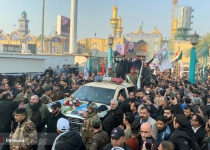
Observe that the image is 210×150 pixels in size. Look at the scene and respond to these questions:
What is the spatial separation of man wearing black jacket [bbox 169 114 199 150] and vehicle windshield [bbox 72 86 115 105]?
146 inches

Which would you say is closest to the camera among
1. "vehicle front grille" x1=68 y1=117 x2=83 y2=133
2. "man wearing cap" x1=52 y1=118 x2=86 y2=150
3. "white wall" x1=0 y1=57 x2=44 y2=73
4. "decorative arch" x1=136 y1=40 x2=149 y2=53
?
"man wearing cap" x1=52 y1=118 x2=86 y2=150

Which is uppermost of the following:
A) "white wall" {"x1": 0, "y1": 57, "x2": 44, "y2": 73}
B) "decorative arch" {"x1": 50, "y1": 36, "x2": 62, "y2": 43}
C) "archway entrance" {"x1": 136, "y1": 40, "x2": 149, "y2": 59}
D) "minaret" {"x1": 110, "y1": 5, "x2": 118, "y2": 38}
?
"minaret" {"x1": 110, "y1": 5, "x2": 118, "y2": 38}

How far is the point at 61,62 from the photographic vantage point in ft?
78.2

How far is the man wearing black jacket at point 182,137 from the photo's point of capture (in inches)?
140

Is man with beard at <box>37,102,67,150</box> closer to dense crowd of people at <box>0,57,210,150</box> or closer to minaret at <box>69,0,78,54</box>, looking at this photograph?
dense crowd of people at <box>0,57,210,150</box>

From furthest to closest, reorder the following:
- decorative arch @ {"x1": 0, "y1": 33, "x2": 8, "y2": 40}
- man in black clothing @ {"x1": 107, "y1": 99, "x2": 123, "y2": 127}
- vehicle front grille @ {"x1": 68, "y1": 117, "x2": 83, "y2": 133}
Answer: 1. decorative arch @ {"x1": 0, "y1": 33, "x2": 8, "y2": 40}
2. vehicle front grille @ {"x1": 68, "y1": 117, "x2": 83, "y2": 133}
3. man in black clothing @ {"x1": 107, "y1": 99, "x2": 123, "y2": 127}

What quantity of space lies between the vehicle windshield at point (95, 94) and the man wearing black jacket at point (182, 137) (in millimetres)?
3703

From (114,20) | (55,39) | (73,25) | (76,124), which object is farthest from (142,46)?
(76,124)

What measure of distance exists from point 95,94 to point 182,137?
4.45 meters

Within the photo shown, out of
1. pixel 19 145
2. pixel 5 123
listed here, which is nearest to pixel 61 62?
pixel 5 123

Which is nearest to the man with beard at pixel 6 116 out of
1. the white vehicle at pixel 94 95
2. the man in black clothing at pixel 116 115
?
the white vehicle at pixel 94 95

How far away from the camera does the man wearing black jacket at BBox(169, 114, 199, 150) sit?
11.7 feet

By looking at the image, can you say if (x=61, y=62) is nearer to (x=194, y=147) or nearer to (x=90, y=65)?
(x=90, y=65)

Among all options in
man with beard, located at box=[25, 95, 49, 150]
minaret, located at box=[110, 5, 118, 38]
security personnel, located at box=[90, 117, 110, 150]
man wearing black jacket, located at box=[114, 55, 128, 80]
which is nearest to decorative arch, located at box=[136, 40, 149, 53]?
minaret, located at box=[110, 5, 118, 38]
